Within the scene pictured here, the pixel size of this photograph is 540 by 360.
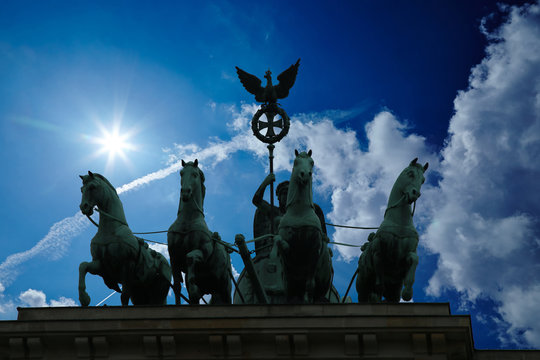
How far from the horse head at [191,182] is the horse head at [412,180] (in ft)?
14.5

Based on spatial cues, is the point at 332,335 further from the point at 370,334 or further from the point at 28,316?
the point at 28,316

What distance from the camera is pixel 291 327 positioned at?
18.2m

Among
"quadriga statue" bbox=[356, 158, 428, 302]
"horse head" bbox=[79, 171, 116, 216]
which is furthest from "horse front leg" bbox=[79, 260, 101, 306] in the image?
"quadriga statue" bbox=[356, 158, 428, 302]

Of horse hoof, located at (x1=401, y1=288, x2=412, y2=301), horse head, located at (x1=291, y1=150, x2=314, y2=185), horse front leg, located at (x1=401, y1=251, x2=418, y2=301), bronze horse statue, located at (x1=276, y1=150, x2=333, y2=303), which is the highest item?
horse head, located at (x1=291, y1=150, x2=314, y2=185)

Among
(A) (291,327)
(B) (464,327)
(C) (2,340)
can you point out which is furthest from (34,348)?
(B) (464,327)

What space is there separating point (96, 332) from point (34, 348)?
1.25 m

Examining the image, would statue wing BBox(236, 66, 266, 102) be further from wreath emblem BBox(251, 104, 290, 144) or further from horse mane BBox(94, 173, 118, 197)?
horse mane BBox(94, 173, 118, 197)

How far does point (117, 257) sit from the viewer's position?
20.8 meters

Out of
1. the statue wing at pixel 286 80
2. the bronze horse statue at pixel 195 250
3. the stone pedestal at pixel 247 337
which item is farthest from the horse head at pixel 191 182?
the statue wing at pixel 286 80

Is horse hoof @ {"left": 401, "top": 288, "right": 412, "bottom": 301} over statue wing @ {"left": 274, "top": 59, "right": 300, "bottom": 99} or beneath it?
beneath

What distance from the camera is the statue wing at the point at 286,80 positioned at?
2688cm

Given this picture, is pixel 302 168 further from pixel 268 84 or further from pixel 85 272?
pixel 268 84

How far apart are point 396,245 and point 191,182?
4692 mm

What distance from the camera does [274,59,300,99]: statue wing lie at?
26875mm
